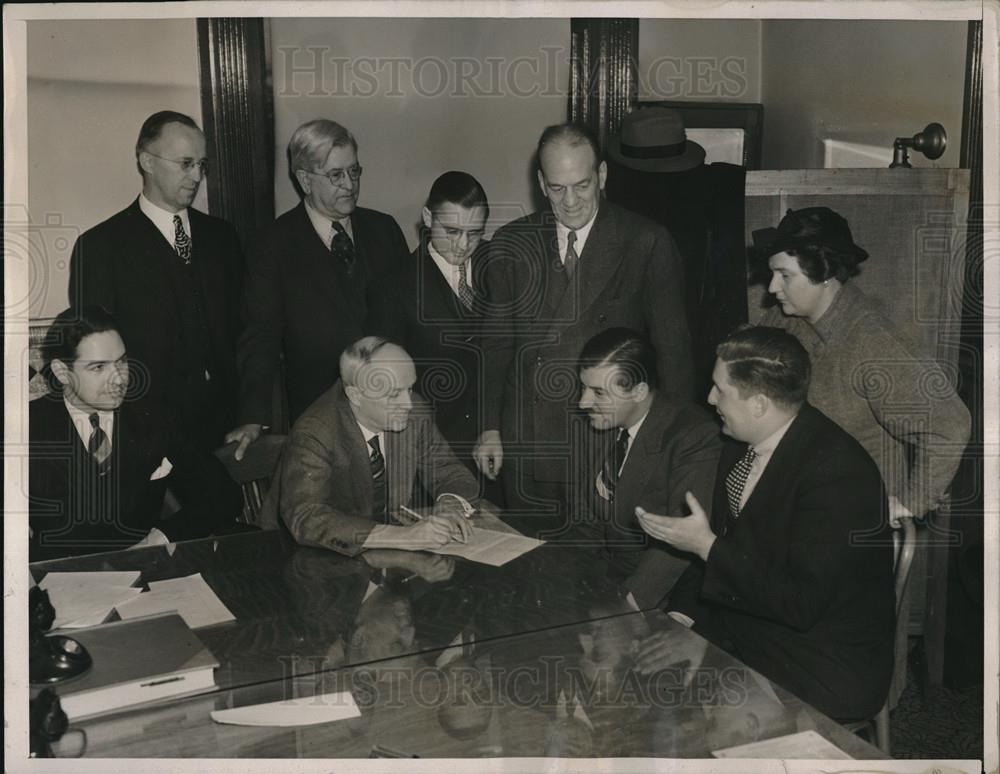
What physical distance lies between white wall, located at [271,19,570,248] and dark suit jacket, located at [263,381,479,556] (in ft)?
1.89

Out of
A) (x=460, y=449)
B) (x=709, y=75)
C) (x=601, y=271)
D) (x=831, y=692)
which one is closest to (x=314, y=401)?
(x=460, y=449)

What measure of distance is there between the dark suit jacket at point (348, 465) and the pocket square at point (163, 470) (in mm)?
295

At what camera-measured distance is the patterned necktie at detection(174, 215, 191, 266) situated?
9.21 ft

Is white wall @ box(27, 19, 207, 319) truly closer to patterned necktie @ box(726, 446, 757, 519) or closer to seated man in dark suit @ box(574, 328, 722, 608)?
seated man in dark suit @ box(574, 328, 722, 608)

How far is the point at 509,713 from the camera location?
6.17 ft

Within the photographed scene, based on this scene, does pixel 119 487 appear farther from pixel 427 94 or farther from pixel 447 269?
pixel 427 94

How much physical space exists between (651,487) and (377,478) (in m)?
0.76

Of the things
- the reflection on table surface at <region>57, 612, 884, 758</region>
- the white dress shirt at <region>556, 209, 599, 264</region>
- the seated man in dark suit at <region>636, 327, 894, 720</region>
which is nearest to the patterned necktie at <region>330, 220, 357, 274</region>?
the white dress shirt at <region>556, 209, 599, 264</region>

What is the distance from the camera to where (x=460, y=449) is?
2.77 meters

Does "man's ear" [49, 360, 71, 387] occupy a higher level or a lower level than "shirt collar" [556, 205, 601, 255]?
lower

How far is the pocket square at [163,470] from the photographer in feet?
9.07

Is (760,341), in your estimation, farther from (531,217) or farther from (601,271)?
(531,217)

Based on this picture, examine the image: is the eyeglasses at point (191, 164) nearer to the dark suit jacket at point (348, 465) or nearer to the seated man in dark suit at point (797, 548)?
the dark suit jacket at point (348, 465)

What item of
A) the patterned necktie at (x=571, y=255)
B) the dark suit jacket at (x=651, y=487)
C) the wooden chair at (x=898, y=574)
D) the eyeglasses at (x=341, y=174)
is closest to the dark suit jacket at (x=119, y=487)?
the eyeglasses at (x=341, y=174)
